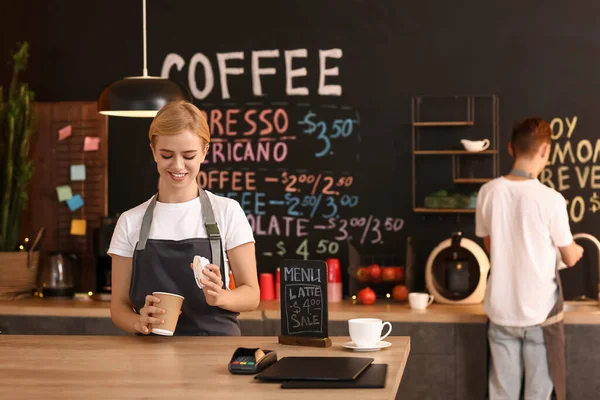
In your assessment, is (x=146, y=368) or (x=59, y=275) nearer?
(x=146, y=368)

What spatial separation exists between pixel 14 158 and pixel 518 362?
10.5ft

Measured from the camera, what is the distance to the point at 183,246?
2.97 m

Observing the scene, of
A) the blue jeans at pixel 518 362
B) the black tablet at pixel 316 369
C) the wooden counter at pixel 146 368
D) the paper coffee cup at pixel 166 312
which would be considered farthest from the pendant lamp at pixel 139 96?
the blue jeans at pixel 518 362

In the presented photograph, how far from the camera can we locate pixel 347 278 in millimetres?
5504

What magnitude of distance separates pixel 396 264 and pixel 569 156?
1189 mm

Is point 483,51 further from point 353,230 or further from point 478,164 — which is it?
point 353,230

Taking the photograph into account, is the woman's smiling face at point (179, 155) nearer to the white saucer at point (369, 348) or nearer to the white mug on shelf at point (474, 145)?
the white saucer at point (369, 348)

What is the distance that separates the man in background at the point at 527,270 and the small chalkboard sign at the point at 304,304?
6.35ft

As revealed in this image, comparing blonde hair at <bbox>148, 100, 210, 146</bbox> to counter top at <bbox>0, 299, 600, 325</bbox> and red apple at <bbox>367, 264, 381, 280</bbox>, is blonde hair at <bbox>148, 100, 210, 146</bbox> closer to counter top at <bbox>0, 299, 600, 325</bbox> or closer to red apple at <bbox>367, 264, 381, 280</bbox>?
counter top at <bbox>0, 299, 600, 325</bbox>

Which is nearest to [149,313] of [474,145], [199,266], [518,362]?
[199,266]

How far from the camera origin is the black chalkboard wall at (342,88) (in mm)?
5328

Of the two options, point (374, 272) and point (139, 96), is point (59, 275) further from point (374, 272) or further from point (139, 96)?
point (139, 96)

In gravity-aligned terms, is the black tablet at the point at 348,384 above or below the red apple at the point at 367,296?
above

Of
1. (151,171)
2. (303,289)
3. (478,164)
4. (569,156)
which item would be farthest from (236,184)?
(303,289)
